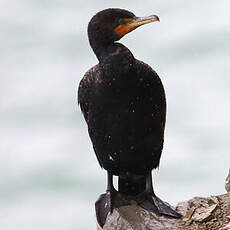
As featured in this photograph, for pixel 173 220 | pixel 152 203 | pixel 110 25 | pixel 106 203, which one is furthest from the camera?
pixel 106 203

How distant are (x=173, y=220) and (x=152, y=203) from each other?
0.28 m

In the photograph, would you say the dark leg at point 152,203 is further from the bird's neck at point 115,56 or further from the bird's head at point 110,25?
the bird's head at point 110,25

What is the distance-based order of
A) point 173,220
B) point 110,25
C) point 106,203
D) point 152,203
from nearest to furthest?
point 110,25
point 173,220
point 152,203
point 106,203

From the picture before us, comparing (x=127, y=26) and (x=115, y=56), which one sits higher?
(x=127, y=26)

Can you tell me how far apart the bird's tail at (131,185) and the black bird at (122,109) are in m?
0.01

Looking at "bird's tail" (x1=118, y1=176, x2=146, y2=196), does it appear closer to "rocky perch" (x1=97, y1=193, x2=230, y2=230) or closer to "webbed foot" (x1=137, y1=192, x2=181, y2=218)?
"webbed foot" (x1=137, y1=192, x2=181, y2=218)

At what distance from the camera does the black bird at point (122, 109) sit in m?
9.25

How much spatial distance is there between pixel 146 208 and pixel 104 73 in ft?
4.73

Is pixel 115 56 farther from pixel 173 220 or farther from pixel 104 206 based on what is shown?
pixel 173 220

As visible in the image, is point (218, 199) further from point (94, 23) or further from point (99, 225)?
point (94, 23)

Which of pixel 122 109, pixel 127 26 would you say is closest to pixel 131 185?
pixel 122 109

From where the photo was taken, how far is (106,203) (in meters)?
9.91

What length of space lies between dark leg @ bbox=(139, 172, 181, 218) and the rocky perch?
6 cm

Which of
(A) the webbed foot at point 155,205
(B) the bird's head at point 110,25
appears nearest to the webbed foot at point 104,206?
(A) the webbed foot at point 155,205
